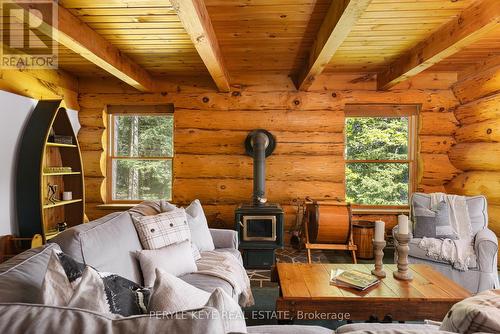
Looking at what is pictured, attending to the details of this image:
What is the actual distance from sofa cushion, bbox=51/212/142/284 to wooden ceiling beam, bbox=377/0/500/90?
2.85 meters

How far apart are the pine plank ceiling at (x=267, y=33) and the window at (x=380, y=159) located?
2.63 ft

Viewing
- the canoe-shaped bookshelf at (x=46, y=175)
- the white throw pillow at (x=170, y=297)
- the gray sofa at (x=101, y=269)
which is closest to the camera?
the gray sofa at (x=101, y=269)

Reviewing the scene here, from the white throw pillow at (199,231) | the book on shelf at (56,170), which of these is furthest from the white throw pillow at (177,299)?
the book on shelf at (56,170)

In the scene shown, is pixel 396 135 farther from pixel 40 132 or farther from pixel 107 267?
pixel 40 132

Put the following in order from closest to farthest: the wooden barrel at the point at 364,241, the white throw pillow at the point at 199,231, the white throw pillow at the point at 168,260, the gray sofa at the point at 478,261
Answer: the white throw pillow at the point at 168,260 → the white throw pillow at the point at 199,231 → the gray sofa at the point at 478,261 → the wooden barrel at the point at 364,241

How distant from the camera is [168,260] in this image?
193 centimetres

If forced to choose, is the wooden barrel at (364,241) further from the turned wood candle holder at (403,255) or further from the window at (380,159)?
the turned wood candle holder at (403,255)

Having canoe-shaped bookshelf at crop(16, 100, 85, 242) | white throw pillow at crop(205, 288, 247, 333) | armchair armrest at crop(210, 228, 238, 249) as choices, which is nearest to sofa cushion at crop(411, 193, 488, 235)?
armchair armrest at crop(210, 228, 238, 249)

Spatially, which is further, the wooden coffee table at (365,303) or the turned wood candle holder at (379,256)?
the turned wood candle holder at (379,256)

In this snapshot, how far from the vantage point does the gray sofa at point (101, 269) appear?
0.65 m

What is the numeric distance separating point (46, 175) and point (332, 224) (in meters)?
3.21

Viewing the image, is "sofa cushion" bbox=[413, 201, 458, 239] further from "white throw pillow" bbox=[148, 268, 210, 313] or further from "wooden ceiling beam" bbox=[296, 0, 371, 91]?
"white throw pillow" bbox=[148, 268, 210, 313]

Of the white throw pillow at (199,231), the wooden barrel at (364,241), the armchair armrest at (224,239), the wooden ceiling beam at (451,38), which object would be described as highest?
the wooden ceiling beam at (451,38)

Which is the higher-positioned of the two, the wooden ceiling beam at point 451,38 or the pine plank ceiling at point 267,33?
the pine plank ceiling at point 267,33
